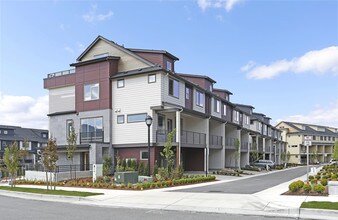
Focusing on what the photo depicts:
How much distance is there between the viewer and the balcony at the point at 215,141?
118ft

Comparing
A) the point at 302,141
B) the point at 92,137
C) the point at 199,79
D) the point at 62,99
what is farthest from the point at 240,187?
the point at 302,141

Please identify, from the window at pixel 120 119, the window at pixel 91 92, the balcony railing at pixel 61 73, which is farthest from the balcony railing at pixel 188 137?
the balcony railing at pixel 61 73

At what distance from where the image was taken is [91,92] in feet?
103

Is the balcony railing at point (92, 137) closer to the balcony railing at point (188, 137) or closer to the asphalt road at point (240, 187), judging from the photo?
the balcony railing at point (188, 137)

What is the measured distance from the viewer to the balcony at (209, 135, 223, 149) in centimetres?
3611

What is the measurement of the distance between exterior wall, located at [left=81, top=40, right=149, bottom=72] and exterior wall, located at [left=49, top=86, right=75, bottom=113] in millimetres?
3671

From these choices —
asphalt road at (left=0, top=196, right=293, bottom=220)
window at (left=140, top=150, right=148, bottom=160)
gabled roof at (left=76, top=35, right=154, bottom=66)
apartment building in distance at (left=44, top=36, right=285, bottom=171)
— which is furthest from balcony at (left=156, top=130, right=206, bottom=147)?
asphalt road at (left=0, top=196, right=293, bottom=220)

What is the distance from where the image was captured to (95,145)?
93.2 feet

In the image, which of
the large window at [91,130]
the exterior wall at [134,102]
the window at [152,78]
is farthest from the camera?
the large window at [91,130]

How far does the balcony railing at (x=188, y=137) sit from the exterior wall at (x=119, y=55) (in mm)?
6146

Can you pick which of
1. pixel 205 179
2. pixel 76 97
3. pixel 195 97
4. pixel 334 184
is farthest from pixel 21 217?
pixel 195 97

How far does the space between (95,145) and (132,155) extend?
326 centimetres

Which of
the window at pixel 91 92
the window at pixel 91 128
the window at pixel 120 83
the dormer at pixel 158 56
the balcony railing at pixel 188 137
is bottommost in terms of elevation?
the balcony railing at pixel 188 137

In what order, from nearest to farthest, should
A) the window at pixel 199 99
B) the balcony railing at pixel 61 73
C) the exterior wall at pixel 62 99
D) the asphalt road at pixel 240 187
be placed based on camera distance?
the asphalt road at pixel 240 187
the exterior wall at pixel 62 99
the balcony railing at pixel 61 73
the window at pixel 199 99
